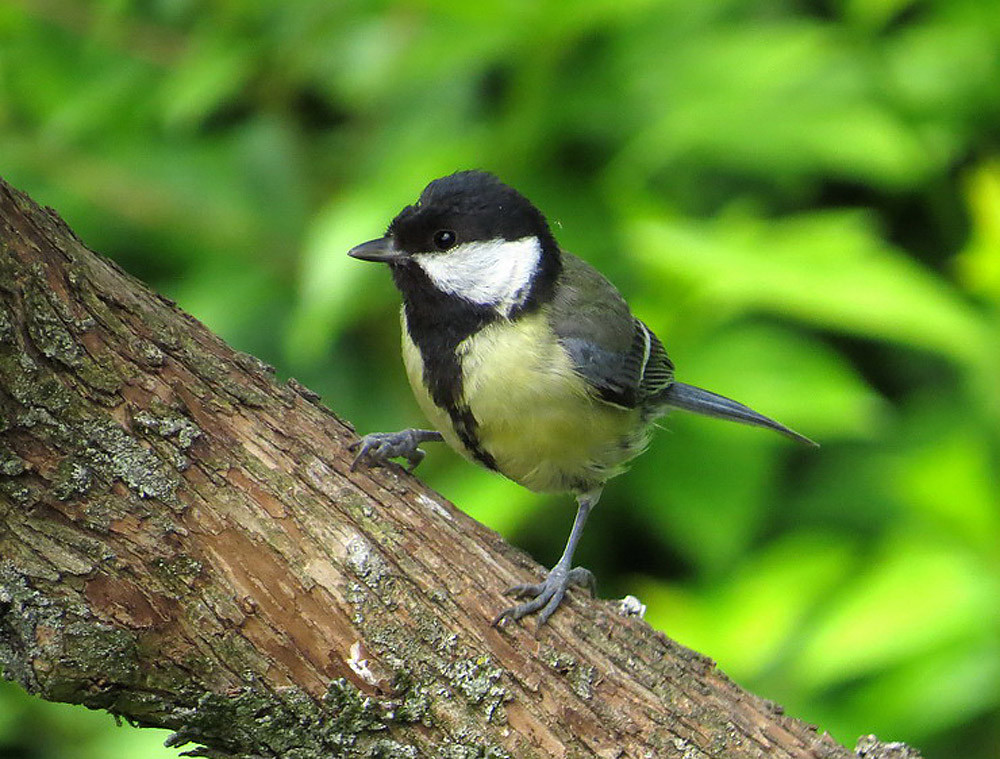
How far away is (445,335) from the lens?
256cm

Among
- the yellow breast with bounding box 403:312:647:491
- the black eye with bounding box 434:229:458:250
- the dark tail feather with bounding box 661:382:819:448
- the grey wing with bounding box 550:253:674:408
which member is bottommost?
the yellow breast with bounding box 403:312:647:491

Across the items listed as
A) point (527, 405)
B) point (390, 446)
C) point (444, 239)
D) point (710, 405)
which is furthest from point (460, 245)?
point (710, 405)

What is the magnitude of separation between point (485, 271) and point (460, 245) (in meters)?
0.08

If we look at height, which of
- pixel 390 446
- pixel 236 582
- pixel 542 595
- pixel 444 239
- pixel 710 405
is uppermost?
pixel 710 405

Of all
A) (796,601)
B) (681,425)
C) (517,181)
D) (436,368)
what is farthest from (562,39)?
(796,601)

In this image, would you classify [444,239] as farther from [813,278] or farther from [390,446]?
[813,278]

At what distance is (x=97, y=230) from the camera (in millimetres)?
3898

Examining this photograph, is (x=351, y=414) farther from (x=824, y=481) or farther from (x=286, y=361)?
(x=824, y=481)

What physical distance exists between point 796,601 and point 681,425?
24.5 inches

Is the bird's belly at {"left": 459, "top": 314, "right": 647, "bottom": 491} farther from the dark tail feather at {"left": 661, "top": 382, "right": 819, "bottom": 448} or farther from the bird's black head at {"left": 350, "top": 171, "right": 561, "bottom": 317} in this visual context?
the dark tail feather at {"left": 661, "top": 382, "right": 819, "bottom": 448}

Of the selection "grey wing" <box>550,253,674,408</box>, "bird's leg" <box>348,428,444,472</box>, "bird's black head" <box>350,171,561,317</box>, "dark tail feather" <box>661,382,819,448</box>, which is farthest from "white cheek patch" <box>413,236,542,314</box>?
"dark tail feather" <box>661,382,819,448</box>

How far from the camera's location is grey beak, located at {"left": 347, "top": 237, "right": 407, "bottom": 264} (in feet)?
8.36

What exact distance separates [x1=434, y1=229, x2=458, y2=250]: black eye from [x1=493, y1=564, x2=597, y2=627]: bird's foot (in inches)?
31.1

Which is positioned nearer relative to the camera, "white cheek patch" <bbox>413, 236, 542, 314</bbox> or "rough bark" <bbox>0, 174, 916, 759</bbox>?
"rough bark" <bbox>0, 174, 916, 759</bbox>
